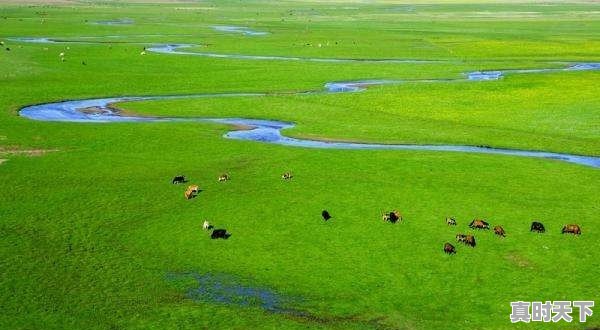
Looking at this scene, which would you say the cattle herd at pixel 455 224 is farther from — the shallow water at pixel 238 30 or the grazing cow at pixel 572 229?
the shallow water at pixel 238 30

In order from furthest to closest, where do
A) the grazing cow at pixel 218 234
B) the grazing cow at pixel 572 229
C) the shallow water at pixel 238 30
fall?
1. the shallow water at pixel 238 30
2. the grazing cow at pixel 572 229
3. the grazing cow at pixel 218 234

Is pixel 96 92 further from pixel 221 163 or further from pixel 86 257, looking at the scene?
pixel 86 257

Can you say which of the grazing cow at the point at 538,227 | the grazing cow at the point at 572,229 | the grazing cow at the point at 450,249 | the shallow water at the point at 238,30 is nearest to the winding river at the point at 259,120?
the grazing cow at the point at 572,229

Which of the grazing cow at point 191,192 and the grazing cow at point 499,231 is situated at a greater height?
the grazing cow at point 191,192

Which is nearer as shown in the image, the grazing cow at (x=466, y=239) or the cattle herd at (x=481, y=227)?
the cattle herd at (x=481, y=227)

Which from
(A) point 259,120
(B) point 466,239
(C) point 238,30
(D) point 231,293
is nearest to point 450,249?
(B) point 466,239

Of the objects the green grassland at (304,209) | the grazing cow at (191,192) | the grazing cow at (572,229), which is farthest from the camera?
the grazing cow at (191,192)
